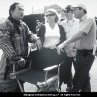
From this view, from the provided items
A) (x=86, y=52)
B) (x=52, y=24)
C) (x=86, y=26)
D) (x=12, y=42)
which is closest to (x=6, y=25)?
(x=12, y=42)

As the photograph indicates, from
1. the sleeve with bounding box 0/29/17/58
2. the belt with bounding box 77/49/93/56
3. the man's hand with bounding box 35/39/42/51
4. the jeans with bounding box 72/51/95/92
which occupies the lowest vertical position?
the jeans with bounding box 72/51/95/92

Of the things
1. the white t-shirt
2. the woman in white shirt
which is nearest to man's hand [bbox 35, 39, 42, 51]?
the woman in white shirt

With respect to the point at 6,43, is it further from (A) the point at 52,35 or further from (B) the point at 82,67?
(B) the point at 82,67

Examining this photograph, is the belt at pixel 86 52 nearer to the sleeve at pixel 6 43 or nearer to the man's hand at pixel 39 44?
the man's hand at pixel 39 44

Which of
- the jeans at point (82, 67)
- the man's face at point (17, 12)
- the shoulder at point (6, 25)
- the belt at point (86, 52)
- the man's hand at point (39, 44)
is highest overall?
the man's face at point (17, 12)

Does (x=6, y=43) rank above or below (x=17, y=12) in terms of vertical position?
below

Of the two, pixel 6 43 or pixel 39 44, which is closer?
pixel 6 43

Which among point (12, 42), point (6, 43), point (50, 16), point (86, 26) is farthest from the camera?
point (50, 16)

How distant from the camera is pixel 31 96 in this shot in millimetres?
3684

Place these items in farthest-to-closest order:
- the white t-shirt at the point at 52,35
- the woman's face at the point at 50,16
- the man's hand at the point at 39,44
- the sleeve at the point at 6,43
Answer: the white t-shirt at the point at 52,35 < the woman's face at the point at 50,16 < the man's hand at the point at 39,44 < the sleeve at the point at 6,43

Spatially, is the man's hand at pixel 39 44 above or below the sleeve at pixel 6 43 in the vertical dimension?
below

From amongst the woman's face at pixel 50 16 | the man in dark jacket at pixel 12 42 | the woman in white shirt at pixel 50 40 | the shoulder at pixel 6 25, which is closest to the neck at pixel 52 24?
the woman in white shirt at pixel 50 40

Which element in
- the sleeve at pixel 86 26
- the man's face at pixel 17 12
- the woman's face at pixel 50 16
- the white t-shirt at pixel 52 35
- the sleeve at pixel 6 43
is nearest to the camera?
the sleeve at pixel 6 43

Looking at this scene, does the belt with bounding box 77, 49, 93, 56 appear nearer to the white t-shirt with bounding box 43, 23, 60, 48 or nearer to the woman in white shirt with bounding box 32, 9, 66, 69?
the woman in white shirt with bounding box 32, 9, 66, 69
